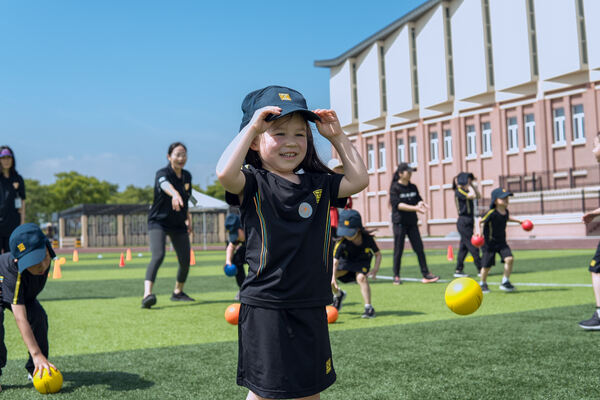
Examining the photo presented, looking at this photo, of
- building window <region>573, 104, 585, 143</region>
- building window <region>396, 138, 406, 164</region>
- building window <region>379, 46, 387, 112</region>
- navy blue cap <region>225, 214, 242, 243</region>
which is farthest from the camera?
building window <region>379, 46, 387, 112</region>

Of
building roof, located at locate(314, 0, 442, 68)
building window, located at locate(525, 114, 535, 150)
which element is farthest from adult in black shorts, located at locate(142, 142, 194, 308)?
building roof, located at locate(314, 0, 442, 68)

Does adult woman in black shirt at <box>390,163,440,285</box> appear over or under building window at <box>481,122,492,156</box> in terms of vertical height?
under

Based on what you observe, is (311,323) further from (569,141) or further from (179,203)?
(569,141)

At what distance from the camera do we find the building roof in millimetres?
45281

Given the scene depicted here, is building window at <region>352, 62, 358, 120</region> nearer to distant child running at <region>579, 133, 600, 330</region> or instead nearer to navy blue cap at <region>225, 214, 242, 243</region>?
navy blue cap at <region>225, 214, 242, 243</region>

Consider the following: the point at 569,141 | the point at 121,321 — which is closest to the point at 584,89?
the point at 569,141

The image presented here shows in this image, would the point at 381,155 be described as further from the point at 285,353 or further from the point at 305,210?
the point at 285,353

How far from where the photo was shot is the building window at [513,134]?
39.9m

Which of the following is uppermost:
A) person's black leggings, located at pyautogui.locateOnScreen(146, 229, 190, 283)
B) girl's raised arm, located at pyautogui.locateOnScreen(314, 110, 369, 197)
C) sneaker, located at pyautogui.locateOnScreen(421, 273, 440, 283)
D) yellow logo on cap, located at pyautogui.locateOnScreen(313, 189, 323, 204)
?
girl's raised arm, located at pyautogui.locateOnScreen(314, 110, 369, 197)

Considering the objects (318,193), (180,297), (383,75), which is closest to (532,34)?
(383,75)

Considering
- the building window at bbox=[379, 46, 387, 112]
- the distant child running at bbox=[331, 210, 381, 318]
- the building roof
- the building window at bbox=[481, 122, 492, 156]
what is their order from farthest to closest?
the building window at bbox=[379, 46, 387, 112]
the building roof
the building window at bbox=[481, 122, 492, 156]
the distant child running at bbox=[331, 210, 381, 318]

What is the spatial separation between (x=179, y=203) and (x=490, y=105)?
3729 centimetres

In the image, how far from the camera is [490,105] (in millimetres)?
41406

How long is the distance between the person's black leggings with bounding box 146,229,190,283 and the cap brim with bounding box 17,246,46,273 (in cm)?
440
